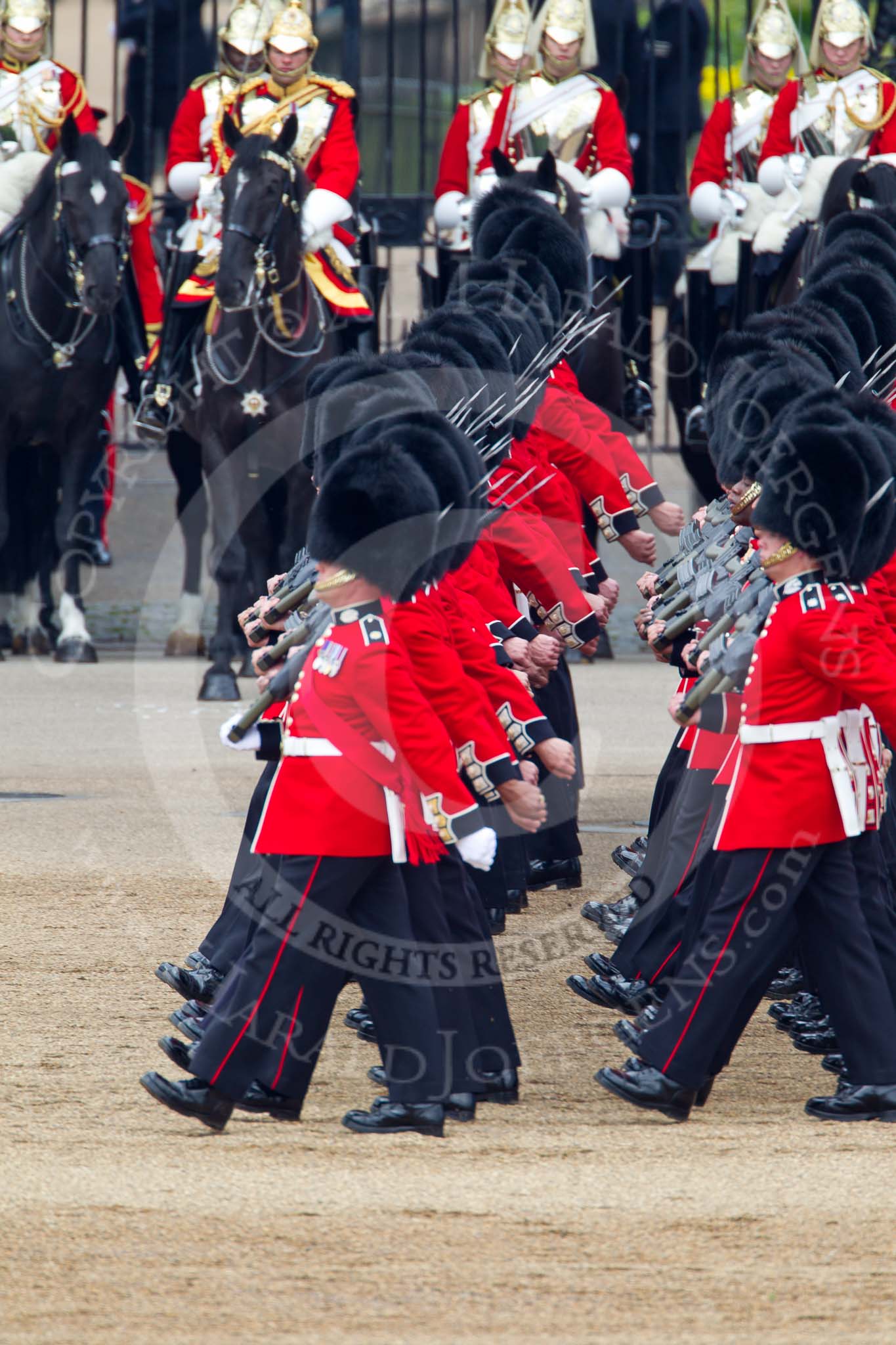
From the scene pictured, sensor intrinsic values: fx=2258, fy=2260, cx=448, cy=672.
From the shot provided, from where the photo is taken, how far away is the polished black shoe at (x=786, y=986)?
4.65 meters

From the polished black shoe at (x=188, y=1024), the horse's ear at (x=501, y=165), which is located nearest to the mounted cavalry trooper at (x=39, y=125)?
the horse's ear at (x=501, y=165)

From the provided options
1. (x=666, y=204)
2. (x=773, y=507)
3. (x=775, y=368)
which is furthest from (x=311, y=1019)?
(x=666, y=204)

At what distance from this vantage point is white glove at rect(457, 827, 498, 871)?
3.63 meters

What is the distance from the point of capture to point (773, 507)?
382 centimetres

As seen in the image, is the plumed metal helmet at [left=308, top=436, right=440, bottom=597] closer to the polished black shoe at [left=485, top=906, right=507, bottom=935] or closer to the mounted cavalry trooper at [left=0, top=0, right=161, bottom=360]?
the polished black shoe at [left=485, top=906, right=507, bottom=935]

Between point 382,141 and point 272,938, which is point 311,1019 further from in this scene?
point 382,141

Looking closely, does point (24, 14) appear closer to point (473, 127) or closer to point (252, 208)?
point (473, 127)

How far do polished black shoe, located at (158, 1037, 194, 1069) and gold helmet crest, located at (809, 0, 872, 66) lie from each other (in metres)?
6.96

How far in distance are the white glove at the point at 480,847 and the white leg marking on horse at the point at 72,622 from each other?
6.44 m

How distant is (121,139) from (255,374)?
4.13 ft

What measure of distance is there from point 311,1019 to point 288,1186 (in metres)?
0.36

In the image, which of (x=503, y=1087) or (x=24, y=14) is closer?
(x=503, y=1087)

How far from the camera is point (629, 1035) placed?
3.91m

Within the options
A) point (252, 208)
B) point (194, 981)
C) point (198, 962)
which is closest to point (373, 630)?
point (194, 981)
